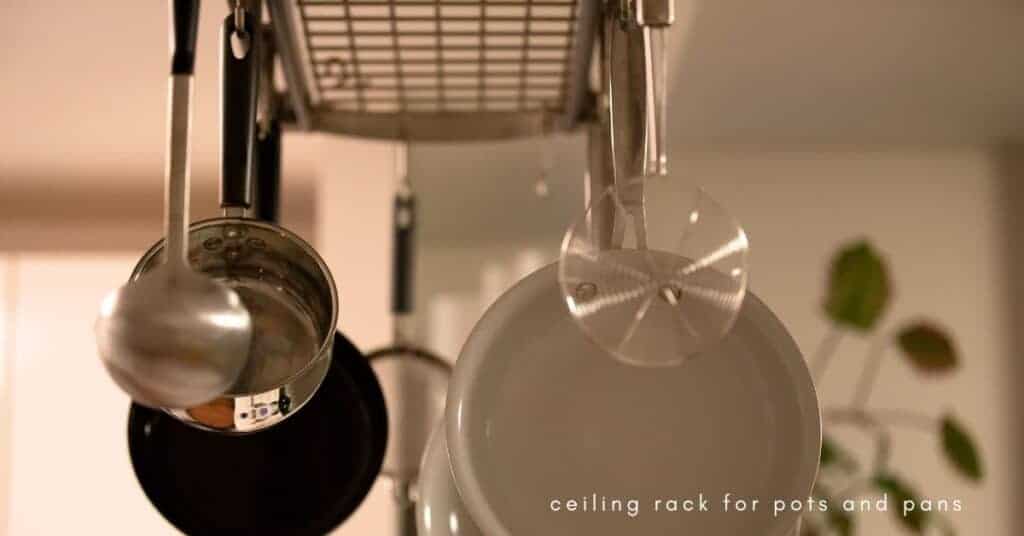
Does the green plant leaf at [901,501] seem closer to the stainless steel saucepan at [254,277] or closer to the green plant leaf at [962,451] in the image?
the green plant leaf at [962,451]

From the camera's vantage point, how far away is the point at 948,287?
61.1 inches

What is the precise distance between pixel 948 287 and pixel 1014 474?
0.27 meters

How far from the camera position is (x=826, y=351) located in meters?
1.54

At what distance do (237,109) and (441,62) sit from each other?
0.72ft

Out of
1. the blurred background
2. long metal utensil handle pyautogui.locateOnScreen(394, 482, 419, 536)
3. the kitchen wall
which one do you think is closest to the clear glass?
long metal utensil handle pyautogui.locateOnScreen(394, 482, 419, 536)

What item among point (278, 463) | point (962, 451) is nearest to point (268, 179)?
point (278, 463)

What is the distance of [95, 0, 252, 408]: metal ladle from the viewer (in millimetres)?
456

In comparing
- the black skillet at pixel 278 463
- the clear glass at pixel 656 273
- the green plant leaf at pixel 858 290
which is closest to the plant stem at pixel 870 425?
the green plant leaf at pixel 858 290

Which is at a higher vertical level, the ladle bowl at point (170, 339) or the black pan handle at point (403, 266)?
the ladle bowl at point (170, 339)

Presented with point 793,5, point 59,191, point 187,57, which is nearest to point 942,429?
point 793,5

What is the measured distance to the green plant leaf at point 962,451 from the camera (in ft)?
4.86

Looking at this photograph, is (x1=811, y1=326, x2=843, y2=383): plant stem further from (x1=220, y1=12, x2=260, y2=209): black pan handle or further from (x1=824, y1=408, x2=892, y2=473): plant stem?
(x1=220, y1=12, x2=260, y2=209): black pan handle

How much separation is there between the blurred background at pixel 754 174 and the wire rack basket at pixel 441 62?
0.27m

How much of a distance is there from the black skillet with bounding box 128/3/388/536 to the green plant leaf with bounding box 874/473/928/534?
3.07 feet
